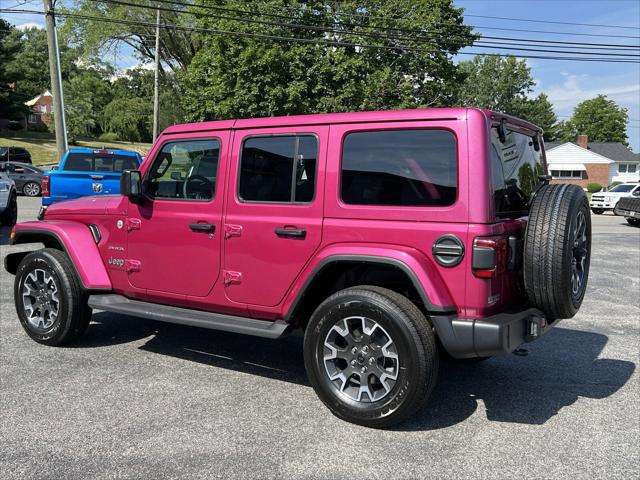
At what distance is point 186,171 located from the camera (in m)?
4.53

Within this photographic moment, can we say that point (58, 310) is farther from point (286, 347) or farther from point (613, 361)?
point (613, 361)

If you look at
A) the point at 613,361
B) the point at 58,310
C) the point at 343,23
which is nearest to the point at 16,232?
the point at 58,310

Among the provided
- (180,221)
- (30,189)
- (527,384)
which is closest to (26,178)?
(30,189)

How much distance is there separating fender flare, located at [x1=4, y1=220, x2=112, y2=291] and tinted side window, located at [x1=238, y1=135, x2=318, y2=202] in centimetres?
161

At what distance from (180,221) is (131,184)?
54 centimetres

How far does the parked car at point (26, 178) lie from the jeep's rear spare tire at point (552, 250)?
2396 centimetres

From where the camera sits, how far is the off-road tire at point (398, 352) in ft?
11.0

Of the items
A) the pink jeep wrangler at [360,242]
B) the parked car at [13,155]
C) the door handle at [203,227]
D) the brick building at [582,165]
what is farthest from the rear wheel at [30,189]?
the brick building at [582,165]

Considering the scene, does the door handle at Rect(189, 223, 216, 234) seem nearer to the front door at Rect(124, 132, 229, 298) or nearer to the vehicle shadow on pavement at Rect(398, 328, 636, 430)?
the front door at Rect(124, 132, 229, 298)

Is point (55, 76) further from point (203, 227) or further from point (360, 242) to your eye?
point (360, 242)

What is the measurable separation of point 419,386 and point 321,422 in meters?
0.72

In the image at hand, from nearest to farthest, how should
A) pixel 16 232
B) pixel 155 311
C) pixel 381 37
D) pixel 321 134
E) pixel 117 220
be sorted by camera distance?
pixel 321 134 → pixel 155 311 → pixel 117 220 → pixel 16 232 → pixel 381 37

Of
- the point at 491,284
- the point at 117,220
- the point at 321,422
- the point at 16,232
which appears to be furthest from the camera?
the point at 16,232

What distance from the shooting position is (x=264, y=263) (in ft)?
13.0
